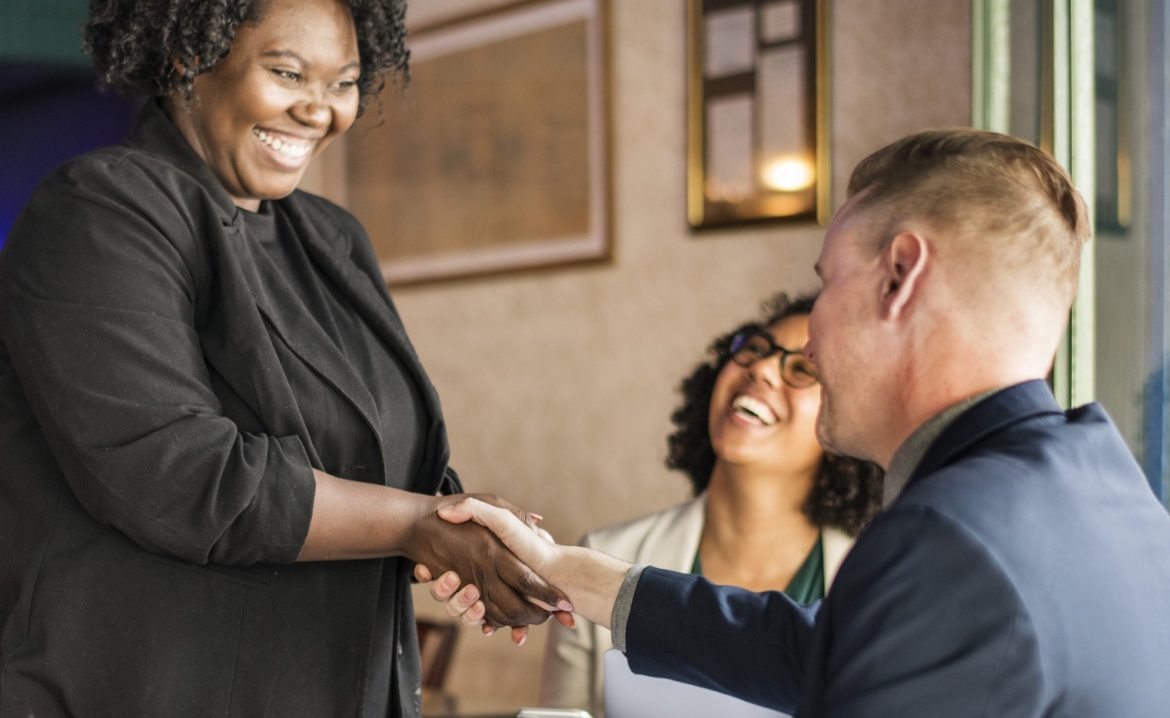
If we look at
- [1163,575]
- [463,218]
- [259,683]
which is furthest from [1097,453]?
[463,218]

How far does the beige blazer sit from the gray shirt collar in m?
1.31

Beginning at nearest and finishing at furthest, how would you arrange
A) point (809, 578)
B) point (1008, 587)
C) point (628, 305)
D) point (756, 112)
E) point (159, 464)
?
point (1008, 587) < point (159, 464) < point (809, 578) < point (756, 112) < point (628, 305)

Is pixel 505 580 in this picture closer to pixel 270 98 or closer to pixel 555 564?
pixel 555 564

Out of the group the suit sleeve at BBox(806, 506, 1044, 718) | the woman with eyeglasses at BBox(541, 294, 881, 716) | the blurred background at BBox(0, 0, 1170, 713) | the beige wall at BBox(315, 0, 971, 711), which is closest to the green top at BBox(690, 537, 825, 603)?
the woman with eyeglasses at BBox(541, 294, 881, 716)

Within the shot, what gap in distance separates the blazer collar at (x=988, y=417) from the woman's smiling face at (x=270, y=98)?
3.07ft

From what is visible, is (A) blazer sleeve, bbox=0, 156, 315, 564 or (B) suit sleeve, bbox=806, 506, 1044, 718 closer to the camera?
(B) suit sleeve, bbox=806, 506, 1044, 718

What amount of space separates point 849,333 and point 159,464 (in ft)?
2.35

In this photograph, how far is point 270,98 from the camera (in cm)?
164

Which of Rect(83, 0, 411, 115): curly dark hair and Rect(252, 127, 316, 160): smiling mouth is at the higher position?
Rect(83, 0, 411, 115): curly dark hair

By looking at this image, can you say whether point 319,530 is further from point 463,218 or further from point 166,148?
point 463,218

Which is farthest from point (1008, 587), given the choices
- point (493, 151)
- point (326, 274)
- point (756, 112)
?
point (493, 151)

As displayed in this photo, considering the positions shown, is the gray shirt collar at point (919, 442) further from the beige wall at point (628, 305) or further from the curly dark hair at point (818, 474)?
the beige wall at point (628, 305)

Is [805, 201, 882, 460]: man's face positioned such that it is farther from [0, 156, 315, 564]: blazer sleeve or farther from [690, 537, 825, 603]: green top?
[690, 537, 825, 603]: green top

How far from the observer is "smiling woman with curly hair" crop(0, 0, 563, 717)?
1.40 meters
